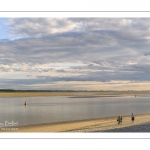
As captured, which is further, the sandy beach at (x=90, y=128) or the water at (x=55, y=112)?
the water at (x=55, y=112)

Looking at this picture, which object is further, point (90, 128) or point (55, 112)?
point (55, 112)

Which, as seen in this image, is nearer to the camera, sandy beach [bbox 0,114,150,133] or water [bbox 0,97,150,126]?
sandy beach [bbox 0,114,150,133]

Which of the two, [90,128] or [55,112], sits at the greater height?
[55,112]
